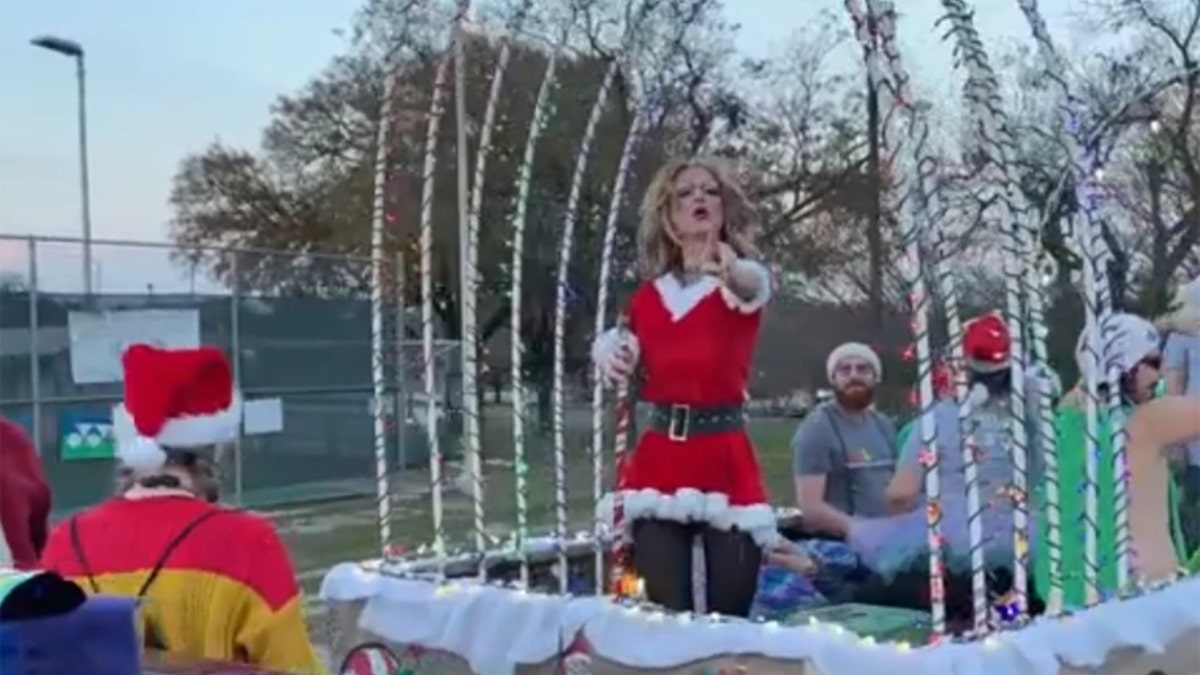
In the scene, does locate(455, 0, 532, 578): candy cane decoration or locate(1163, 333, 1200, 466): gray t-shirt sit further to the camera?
locate(1163, 333, 1200, 466): gray t-shirt

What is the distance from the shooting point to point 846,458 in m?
5.88

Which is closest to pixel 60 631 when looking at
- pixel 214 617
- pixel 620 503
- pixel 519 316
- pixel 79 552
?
pixel 214 617

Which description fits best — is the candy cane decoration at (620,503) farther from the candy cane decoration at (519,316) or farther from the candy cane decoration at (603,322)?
the candy cane decoration at (519,316)

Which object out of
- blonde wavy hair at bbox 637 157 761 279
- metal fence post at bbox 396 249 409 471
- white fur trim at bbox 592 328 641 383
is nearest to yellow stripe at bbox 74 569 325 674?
white fur trim at bbox 592 328 641 383

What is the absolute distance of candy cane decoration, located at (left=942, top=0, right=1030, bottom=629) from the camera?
3379mm

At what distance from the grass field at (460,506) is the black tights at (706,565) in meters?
5.43

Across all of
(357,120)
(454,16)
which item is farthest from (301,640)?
(357,120)

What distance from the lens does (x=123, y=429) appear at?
2857 millimetres

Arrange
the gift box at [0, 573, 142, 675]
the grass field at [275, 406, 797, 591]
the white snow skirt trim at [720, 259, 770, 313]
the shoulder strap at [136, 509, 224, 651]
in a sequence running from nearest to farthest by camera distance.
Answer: the gift box at [0, 573, 142, 675] → the shoulder strap at [136, 509, 224, 651] → the white snow skirt trim at [720, 259, 770, 313] → the grass field at [275, 406, 797, 591]

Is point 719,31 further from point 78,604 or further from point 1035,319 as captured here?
point 78,604

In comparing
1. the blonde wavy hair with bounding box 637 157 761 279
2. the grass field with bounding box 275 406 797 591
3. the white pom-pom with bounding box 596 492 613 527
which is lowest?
the grass field with bounding box 275 406 797 591

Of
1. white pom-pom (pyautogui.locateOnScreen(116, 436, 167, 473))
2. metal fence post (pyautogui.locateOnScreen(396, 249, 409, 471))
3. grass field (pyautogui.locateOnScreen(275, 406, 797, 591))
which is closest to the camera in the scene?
white pom-pom (pyautogui.locateOnScreen(116, 436, 167, 473))

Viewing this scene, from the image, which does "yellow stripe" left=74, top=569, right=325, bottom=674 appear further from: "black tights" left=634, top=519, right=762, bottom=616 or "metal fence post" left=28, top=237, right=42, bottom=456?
"metal fence post" left=28, top=237, right=42, bottom=456

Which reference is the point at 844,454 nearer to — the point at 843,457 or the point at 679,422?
the point at 843,457
